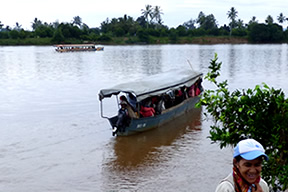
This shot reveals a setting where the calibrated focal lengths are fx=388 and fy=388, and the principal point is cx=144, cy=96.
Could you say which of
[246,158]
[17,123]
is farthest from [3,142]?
[246,158]

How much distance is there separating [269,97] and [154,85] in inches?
342

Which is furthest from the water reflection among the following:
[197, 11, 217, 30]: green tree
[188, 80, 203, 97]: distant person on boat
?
[197, 11, 217, 30]: green tree

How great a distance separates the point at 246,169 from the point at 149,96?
32.9 feet

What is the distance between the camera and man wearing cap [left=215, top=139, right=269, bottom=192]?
2.66 metres

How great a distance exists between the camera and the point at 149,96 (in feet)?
41.8

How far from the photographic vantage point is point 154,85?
13.7 metres

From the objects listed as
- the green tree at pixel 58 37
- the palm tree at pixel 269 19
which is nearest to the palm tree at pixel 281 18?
the palm tree at pixel 269 19

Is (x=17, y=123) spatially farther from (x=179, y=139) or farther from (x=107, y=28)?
(x=107, y=28)

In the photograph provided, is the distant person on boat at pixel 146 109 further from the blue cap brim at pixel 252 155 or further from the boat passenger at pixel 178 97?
the blue cap brim at pixel 252 155

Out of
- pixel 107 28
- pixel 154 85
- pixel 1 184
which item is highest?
pixel 107 28

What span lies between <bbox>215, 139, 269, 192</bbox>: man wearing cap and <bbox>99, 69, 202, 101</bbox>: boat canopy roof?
9517mm

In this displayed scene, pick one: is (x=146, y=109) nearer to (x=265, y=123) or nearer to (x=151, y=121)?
(x=151, y=121)

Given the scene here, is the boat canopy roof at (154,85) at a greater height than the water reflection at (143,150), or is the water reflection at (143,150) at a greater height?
the boat canopy roof at (154,85)

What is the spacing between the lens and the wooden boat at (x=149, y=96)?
41.3 feet
